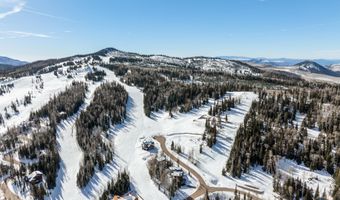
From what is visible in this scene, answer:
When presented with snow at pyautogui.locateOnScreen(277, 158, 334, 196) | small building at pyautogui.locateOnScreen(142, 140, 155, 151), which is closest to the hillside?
snow at pyautogui.locateOnScreen(277, 158, 334, 196)

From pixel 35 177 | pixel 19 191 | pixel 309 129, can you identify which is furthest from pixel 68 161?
pixel 309 129

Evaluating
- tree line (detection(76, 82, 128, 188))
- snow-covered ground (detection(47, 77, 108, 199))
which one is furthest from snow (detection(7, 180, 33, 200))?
Result: tree line (detection(76, 82, 128, 188))

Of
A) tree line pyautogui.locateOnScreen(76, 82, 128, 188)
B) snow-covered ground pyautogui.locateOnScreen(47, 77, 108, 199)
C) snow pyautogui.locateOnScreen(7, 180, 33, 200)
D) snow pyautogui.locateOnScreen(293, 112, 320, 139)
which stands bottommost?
snow pyautogui.locateOnScreen(7, 180, 33, 200)

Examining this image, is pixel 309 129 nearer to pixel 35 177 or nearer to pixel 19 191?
pixel 35 177

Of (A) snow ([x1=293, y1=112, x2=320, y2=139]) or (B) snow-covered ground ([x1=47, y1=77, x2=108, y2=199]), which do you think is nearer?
(B) snow-covered ground ([x1=47, y1=77, x2=108, y2=199])

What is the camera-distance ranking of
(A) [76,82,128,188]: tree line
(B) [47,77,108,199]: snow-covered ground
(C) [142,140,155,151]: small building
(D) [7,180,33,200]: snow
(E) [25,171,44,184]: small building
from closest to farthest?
1. (B) [47,77,108,199]: snow-covered ground
2. (D) [7,180,33,200]: snow
3. (E) [25,171,44,184]: small building
4. (A) [76,82,128,188]: tree line
5. (C) [142,140,155,151]: small building

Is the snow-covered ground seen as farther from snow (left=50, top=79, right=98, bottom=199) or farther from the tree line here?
the tree line

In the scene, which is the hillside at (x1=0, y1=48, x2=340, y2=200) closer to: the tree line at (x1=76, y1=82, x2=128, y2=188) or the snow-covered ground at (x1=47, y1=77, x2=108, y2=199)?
the snow-covered ground at (x1=47, y1=77, x2=108, y2=199)

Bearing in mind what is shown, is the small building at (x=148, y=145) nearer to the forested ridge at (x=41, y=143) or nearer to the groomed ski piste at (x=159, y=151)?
the groomed ski piste at (x=159, y=151)

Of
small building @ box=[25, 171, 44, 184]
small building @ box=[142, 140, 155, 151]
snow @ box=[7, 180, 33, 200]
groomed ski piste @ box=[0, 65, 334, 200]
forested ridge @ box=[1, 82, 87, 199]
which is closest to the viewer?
groomed ski piste @ box=[0, 65, 334, 200]

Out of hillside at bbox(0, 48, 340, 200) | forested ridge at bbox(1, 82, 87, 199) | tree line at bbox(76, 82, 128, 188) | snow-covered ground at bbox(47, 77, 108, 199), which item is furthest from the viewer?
forested ridge at bbox(1, 82, 87, 199)

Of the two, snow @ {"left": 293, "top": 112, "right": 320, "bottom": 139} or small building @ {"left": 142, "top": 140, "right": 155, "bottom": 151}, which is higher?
snow @ {"left": 293, "top": 112, "right": 320, "bottom": 139}

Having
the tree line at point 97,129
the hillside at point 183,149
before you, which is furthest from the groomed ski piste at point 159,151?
the tree line at point 97,129
